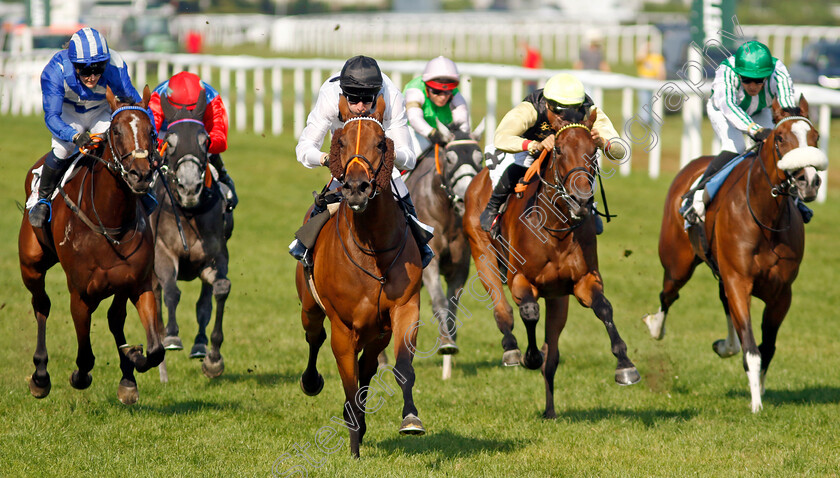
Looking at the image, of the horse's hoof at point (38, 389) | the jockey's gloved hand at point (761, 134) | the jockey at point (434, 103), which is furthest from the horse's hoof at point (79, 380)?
the jockey's gloved hand at point (761, 134)

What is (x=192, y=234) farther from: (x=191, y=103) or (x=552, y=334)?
(x=552, y=334)

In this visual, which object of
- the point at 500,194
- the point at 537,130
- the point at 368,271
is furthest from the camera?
the point at 500,194

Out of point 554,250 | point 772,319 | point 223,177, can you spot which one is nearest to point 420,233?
Result: point 554,250

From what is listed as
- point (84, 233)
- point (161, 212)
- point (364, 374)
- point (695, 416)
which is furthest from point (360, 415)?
point (161, 212)

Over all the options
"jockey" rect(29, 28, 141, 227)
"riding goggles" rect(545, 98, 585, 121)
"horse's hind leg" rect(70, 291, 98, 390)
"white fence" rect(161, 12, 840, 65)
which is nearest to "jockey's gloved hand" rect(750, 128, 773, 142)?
"riding goggles" rect(545, 98, 585, 121)

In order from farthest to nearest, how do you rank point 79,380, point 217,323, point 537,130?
point 217,323, point 537,130, point 79,380

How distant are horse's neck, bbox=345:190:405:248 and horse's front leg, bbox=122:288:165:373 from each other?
1721 mm

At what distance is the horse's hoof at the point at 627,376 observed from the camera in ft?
21.7

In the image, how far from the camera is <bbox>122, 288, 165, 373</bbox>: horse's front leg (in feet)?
22.3

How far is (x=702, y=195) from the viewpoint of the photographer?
326 inches

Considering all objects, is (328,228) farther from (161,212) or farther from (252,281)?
(252,281)

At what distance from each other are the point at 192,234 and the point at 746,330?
14.4 ft

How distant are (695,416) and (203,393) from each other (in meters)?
3.69

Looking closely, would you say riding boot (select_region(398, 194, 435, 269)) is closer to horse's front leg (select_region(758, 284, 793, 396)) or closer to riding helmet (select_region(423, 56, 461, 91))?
horse's front leg (select_region(758, 284, 793, 396))
